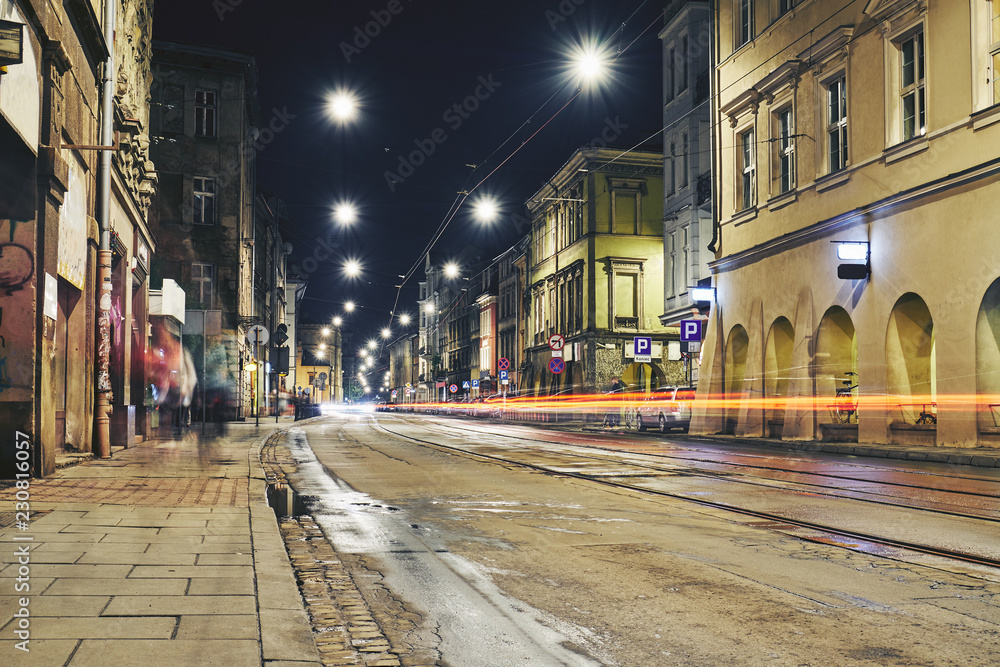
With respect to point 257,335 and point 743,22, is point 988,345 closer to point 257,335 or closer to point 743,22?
point 743,22

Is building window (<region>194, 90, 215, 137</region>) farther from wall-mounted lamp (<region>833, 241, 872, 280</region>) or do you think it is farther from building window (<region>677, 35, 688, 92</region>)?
wall-mounted lamp (<region>833, 241, 872, 280</region>)

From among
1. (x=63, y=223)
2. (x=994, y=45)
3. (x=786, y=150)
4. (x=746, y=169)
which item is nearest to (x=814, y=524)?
(x=63, y=223)

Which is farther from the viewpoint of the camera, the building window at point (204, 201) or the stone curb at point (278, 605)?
the building window at point (204, 201)

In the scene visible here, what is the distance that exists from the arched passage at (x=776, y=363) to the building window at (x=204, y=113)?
95.7 ft

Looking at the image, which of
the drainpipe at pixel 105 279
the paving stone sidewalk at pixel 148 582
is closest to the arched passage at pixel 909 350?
the paving stone sidewalk at pixel 148 582

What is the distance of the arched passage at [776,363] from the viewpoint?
1104 inches

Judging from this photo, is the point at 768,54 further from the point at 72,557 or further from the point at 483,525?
the point at 72,557

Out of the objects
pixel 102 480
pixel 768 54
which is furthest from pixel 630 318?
pixel 102 480

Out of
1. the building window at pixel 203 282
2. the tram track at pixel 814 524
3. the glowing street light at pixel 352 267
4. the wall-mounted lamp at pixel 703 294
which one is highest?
the glowing street light at pixel 352 267

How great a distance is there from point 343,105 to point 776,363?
1429 cm

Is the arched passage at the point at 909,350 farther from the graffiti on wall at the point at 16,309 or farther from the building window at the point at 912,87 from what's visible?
the graffiti on wall at the point at 16,309

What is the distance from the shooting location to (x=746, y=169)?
101ft

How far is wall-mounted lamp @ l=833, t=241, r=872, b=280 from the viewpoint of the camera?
2308 cm

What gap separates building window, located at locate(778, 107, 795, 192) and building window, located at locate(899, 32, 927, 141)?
16.9ft
